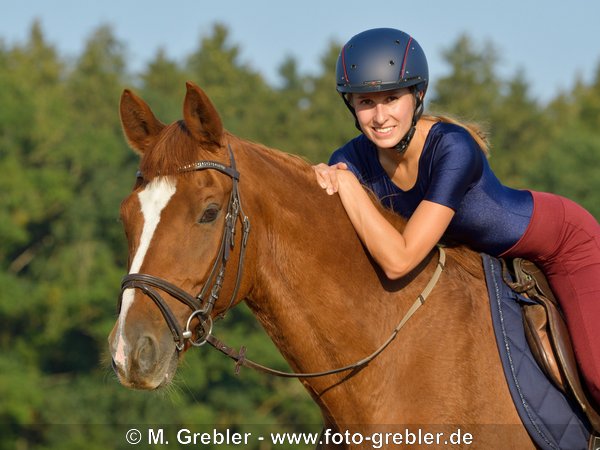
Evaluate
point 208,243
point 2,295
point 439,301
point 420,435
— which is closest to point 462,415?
point 420,435

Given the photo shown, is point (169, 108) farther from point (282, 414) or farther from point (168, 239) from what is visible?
point (168, 239)

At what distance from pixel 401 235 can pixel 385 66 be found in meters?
0.97

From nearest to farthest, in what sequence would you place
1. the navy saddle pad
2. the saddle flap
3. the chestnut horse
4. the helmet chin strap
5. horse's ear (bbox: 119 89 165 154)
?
1. the chestnut horse
2. the navy saddle pad
3. the saddle flap
4. horse's ear (bbox: 119 89 165 154)
5. the helmet chin strap

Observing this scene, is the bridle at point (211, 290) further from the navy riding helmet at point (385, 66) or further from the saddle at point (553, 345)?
the navy riding helmet at point (385, 66)

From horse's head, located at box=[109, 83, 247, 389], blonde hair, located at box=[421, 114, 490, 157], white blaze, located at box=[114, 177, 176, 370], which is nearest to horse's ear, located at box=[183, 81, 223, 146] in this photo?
horse's head, located at box=[109, 83, 247, 389]

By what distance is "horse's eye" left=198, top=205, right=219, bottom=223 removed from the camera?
4.72 metres

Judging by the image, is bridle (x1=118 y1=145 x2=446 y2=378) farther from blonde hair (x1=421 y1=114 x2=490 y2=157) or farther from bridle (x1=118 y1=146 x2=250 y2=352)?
blonde hair (x1=421 y1=114 x2=490 y2=157)

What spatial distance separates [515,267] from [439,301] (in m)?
0.51

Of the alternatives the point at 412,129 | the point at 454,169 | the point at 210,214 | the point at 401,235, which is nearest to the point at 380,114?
the point at 412,129

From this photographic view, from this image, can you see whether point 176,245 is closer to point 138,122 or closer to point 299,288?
point 299,288

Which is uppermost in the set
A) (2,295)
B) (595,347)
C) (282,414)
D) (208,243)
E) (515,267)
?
(208,243)

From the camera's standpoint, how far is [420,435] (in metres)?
4.86

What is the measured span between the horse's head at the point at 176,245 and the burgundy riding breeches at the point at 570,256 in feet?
5.64

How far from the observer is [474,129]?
5719 millimetres
